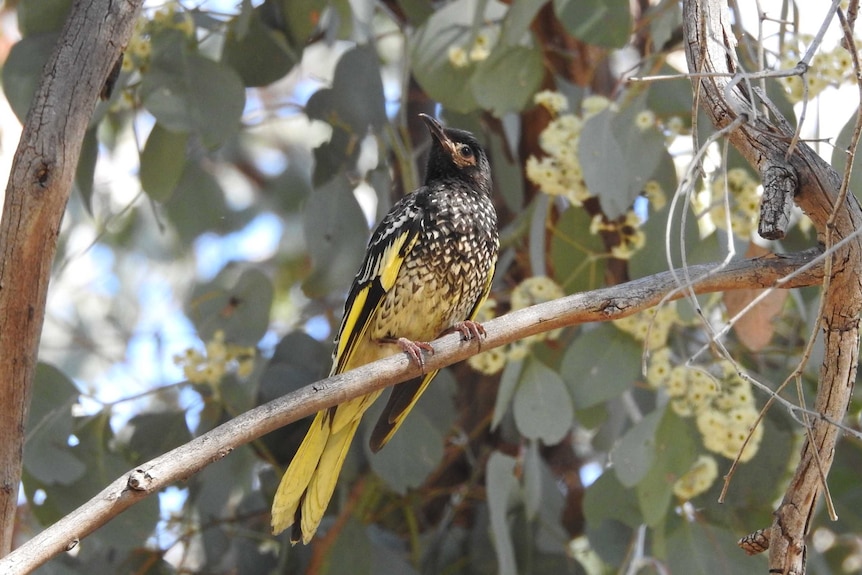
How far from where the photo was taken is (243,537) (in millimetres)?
3814

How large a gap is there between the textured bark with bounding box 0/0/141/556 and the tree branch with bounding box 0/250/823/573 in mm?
379

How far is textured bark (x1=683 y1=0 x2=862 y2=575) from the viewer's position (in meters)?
1.82

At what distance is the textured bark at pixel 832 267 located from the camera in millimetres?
1819

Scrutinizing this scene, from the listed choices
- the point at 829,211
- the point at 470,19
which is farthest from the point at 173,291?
the point at 829,211

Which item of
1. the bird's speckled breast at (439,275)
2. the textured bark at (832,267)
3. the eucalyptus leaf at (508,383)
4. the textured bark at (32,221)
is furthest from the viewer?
the eucalyptus leaf at (508,383)

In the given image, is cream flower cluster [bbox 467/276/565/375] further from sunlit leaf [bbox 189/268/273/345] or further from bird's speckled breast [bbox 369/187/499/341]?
sunlit leaf [bbox 189/268/273/345]

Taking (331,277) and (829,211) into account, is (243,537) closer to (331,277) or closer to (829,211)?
(331,277)

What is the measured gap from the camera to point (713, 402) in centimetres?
291

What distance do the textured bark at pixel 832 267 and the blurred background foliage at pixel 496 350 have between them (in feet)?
1.60

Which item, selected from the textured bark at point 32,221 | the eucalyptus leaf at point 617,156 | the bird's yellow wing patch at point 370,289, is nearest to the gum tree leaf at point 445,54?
the eucalyptus leaf at point 617,156

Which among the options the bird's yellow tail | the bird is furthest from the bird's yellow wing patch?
the bird's yellow tail

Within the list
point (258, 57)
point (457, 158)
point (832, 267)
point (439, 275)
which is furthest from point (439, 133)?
point (832, 267)

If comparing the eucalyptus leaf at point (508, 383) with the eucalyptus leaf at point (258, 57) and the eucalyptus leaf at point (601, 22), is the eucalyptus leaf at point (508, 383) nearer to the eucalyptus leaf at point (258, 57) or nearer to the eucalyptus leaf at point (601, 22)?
the eucalyptus leaf at point (601, 22)

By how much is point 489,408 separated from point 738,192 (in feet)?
5.43
